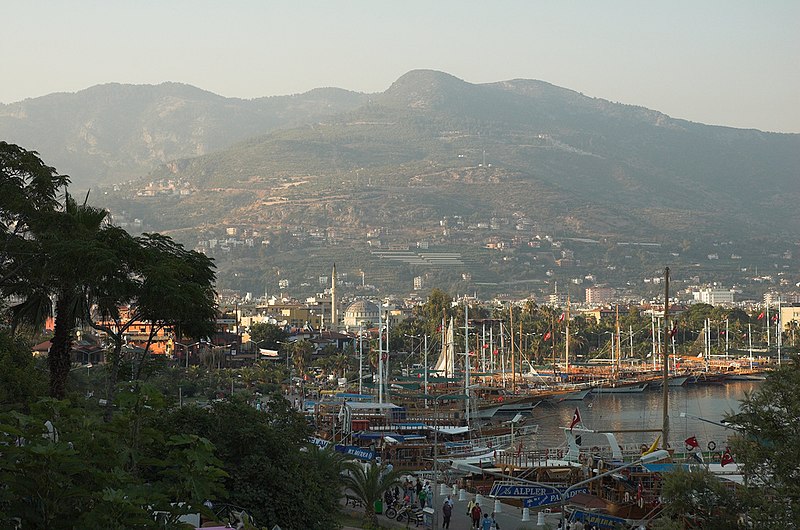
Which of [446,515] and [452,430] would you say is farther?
[452,430]

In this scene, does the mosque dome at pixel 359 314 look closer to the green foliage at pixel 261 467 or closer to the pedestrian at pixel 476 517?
the pedestrian at pixel 476 517

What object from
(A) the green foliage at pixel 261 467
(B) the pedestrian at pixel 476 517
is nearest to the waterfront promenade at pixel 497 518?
(B) the pedestrian at pixel 476 517

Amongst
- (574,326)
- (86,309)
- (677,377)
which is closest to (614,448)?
(86,309)

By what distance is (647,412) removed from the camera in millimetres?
80500

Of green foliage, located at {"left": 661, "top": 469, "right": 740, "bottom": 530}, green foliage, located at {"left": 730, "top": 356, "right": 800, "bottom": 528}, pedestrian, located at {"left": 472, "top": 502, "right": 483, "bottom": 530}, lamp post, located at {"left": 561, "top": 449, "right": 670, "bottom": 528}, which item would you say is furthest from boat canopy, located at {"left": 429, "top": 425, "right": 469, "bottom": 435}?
green foliage, located at {"left": 730, "top": 356, "right": 800, "bottom": 528}

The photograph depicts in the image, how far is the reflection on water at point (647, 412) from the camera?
64.8 m

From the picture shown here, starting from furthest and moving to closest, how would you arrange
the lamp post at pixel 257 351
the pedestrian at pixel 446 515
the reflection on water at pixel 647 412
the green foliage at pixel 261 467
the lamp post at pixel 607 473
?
the lamp post at pixel 257 351
the reflection on water at pixel 647 412
the pedestrian at pixel 446 515
the lamp post at pixel 607 473
the green foliage at pixel 261 467

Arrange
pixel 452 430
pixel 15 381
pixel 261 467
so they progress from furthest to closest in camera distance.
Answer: pixel 452 430
pixel 15 381
pixel 261 467

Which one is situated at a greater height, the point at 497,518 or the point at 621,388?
the point at 621,388

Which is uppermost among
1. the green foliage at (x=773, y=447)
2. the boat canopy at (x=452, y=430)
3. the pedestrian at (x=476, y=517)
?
the green foliage at (x=773, y=447)

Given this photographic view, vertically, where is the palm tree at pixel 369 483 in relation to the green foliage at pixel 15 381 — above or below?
below

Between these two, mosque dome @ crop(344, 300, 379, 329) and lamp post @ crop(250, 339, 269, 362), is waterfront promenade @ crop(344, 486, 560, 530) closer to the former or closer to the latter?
lamp post @ crop(250, 339, 269, 362)

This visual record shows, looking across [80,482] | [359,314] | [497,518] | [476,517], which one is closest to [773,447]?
[80,482]

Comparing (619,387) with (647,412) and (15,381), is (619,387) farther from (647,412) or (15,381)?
(15,381)
